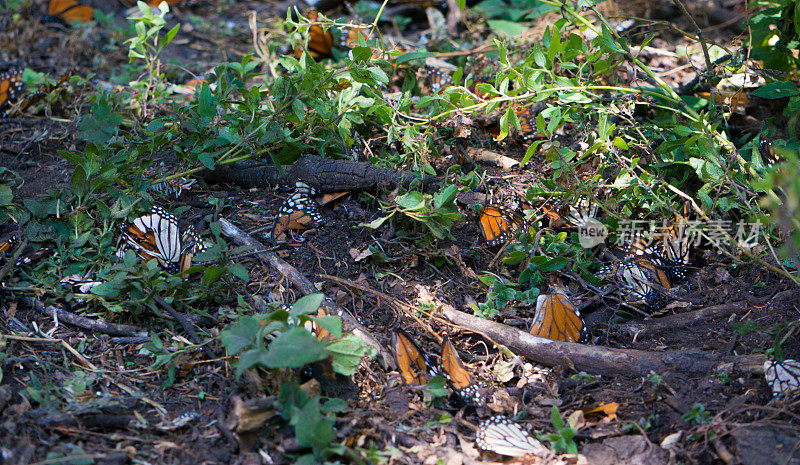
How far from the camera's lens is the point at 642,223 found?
2324 millimetres

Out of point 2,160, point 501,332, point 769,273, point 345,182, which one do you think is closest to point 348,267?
point 345,182

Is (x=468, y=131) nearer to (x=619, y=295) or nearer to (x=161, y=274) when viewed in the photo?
(x=619, y=295)

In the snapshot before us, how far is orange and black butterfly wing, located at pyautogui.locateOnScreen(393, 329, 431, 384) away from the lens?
1709 millimetres

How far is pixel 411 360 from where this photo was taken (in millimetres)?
1736

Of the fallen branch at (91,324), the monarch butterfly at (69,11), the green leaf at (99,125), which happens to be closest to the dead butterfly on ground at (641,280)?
the fallen branch at (91,324)

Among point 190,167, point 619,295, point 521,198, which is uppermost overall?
point 190,167

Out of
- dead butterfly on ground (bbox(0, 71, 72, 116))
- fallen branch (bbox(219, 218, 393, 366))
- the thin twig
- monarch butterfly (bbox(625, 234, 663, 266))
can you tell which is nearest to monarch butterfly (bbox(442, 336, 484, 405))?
fallen branch (bbox(219, 218, 393, 366))

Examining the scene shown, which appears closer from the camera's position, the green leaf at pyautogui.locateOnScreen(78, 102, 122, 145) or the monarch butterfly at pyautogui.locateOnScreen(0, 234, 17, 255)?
the monarch butterfly at pyautogui.locateOnScreen(0, 234, 17, 255)

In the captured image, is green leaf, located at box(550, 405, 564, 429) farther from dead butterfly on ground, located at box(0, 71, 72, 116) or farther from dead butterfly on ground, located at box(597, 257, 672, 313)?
dead butterfly on ground, located at box(0, 71, 72, 116)

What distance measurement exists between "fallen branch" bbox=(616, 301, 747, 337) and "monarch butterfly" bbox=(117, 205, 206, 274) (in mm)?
1500

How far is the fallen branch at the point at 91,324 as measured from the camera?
1795mm

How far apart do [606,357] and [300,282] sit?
1.00m

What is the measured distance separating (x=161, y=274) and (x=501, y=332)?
1.15 m

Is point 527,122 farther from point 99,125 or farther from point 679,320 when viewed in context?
point 99,125
